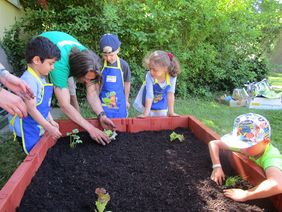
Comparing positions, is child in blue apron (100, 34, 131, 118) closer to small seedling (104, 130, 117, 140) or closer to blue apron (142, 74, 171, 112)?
blue apron (142, 74, 171, 112)

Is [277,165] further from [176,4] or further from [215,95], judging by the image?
[215,95]

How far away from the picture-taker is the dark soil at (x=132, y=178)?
1980 millimetres

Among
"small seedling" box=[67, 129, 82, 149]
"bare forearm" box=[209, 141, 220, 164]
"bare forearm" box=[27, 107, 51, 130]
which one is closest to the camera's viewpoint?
"bare forearm" box=[209, 141, 220, 164]

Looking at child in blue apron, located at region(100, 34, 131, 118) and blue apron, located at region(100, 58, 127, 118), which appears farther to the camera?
blue apron, located at region(100, 58, 127, 118)

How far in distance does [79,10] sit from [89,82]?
324 cm

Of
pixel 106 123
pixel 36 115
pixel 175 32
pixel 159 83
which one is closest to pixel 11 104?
pixel 36 115

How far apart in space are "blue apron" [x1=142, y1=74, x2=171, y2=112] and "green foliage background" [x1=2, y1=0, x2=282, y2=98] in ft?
7.80

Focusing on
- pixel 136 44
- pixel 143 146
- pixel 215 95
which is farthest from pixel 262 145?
pixel 215 95

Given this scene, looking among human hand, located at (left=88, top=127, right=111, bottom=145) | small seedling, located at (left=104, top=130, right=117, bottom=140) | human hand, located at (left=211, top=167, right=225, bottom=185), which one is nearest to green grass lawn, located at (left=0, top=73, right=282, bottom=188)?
human hand, located at (left=88, top=127, right=111, bottom=145)

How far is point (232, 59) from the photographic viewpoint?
26.1 ft

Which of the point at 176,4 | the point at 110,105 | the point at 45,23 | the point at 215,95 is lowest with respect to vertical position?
the point at 215,95

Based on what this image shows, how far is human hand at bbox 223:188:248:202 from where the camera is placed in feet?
6.48

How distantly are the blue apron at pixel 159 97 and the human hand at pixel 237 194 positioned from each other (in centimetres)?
179

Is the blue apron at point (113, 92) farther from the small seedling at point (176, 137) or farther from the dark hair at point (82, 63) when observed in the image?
the small seedling at point (176, 137)
